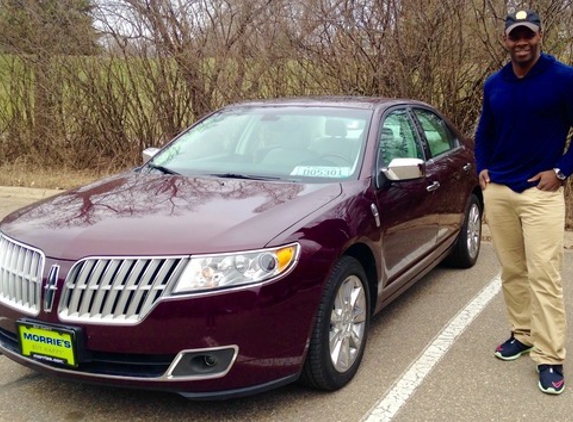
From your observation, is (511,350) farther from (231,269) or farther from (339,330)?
(231,269)

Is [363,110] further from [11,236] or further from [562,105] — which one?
[11,236]

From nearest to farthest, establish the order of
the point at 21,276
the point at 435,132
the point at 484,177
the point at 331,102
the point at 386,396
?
the point at 21,276
the point at 386,396
the point at 484,177
the point at 331,102
the point at 435,132

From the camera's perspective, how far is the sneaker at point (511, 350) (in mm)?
3734

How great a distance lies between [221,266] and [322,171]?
1.28m

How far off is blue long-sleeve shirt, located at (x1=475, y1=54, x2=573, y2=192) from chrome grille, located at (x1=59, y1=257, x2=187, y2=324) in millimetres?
1859

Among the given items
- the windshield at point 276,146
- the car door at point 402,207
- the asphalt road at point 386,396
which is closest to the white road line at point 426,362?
the asphalt road at point 386,396

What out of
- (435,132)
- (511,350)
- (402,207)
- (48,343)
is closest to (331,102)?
(402,207)

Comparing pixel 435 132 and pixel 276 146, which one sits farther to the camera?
pixel 435 132

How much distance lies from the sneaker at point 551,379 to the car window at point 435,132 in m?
1.96

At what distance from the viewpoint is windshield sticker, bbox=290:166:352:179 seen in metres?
3.79

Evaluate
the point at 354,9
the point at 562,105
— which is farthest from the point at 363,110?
the point at 354,9

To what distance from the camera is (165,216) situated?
3111 millimetres

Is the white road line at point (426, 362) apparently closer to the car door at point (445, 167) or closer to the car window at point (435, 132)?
the car door at point (445, 167)

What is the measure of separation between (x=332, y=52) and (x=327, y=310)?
20.4ft
